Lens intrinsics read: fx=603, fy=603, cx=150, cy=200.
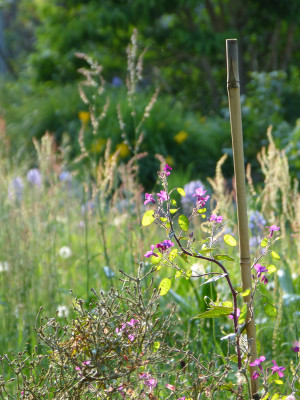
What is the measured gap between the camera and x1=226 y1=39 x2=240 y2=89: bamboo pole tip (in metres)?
1.54

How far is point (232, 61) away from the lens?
1554 mm

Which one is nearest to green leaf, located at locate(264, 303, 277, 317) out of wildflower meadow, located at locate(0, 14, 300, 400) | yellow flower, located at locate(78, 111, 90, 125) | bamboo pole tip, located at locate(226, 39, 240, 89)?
wildflower meadow, located at locate(0, 14, 300, 400)

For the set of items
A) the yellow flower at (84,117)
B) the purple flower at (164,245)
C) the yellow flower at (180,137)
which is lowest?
the purple flower at (164,245)

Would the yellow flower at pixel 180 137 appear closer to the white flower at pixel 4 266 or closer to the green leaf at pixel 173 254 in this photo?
the white flower at pixel 4 266

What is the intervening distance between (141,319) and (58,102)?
7.53m

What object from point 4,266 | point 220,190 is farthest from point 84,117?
point 220,190

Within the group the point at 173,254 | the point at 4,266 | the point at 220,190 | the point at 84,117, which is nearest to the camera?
the point at 173,254

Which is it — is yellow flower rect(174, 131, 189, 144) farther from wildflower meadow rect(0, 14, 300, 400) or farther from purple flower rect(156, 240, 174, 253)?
purple flower rect(156, 240, 174, 253)

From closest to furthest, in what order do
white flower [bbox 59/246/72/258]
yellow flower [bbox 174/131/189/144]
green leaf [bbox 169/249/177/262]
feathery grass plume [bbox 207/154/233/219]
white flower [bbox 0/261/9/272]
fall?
green leaf [bbox 169/249/177/262], feathery grass plume [bbox 207/154/233/219], white flower [bbox 0/261/9/272], white flower [bbox 59/246/72/258], yellow flower [bbox 174/131/189/144]

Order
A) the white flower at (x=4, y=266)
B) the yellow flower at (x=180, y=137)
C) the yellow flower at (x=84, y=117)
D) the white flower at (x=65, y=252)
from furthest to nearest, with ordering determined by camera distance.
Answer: the yellow flower at (x=180, y=137), the yellow flower at (x=84, y=117), the white flower at (x=65, y=252), the white flower at (x=4, y=266)

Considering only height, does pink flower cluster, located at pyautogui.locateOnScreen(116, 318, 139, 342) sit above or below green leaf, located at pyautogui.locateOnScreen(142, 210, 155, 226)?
below

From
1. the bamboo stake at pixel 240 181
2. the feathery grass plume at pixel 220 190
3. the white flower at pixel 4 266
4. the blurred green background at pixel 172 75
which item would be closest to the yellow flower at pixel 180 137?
the blurred green background at pixel 172 75

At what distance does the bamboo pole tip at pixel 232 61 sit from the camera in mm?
1539

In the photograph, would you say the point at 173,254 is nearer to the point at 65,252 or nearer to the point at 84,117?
the point at 65,252
